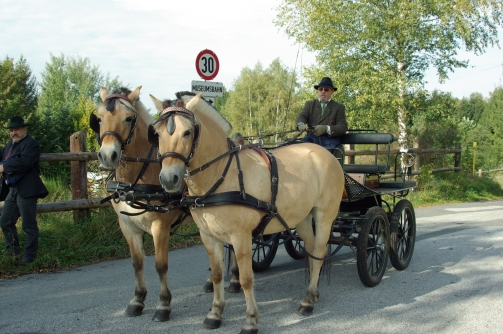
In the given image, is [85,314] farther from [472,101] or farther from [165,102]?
[472,101]

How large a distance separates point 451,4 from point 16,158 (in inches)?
567

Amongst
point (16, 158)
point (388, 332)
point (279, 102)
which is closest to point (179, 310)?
point (388, 332)

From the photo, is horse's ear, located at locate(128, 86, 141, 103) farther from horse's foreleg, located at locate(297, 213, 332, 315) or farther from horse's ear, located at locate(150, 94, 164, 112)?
horse's foreleg, located at locate(297, 213, 332, 315)

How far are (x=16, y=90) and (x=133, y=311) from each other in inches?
1267

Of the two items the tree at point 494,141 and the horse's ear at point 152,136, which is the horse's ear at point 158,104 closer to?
the horse's ear at point 152,136

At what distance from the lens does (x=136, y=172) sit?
4.32 meters

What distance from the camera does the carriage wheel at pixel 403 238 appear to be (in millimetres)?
5879

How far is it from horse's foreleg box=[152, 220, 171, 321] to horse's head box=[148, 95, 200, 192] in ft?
3.39

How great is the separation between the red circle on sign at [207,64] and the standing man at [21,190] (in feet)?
9.39

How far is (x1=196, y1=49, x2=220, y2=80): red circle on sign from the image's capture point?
301 inches

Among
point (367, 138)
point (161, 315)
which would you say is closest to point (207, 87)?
point (367, 138)

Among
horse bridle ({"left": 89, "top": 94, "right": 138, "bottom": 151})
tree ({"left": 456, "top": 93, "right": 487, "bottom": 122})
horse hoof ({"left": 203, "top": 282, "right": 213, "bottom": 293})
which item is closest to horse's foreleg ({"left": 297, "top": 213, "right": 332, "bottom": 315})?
horse hoof ({"left": 203, "top": 282, "right": 213, "bottom": 293})

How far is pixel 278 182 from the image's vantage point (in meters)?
4.18

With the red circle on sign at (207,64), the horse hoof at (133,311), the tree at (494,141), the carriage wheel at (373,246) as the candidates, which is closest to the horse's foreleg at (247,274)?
the horse hoof at (133,311)
